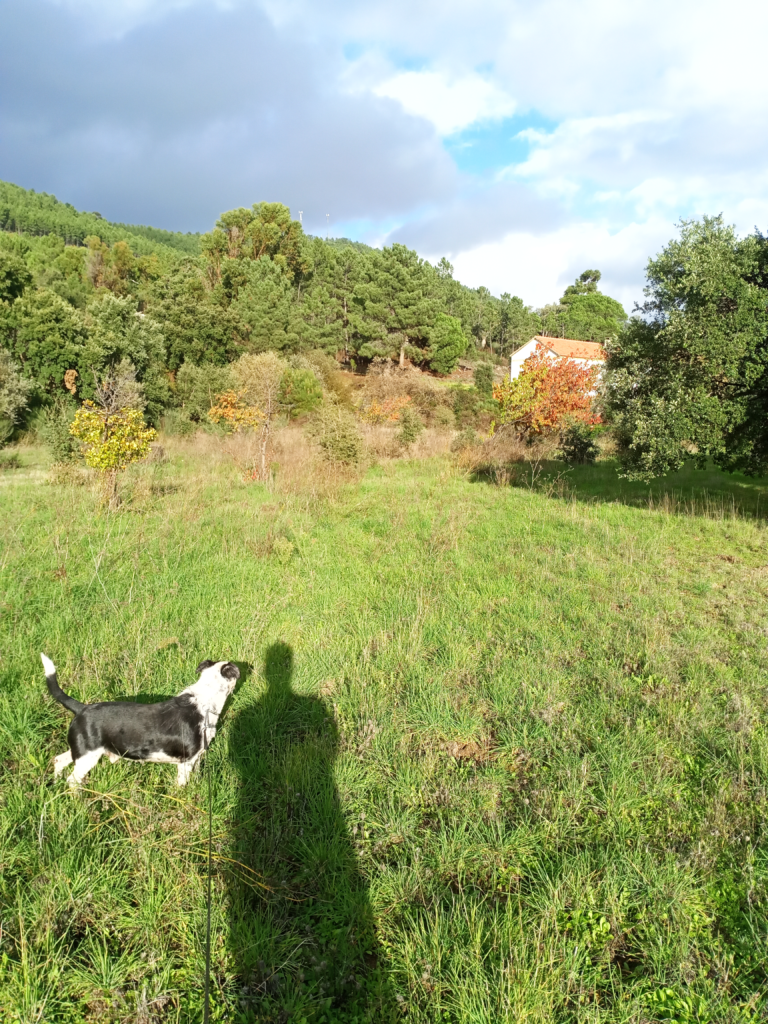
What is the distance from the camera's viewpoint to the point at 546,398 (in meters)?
17.3

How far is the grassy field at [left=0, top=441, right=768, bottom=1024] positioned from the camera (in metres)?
1.82

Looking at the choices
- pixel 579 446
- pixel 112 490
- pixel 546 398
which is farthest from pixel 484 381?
pixel 112 490

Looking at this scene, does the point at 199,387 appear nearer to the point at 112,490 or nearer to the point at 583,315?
the point at 112,490

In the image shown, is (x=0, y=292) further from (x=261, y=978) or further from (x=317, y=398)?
(x=261, y=978)

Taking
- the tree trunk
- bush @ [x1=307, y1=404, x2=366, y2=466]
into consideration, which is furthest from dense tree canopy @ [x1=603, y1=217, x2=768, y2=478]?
the tree trunk

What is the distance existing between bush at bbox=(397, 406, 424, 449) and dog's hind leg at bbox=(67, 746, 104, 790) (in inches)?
546

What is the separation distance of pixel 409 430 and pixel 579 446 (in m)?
5.42

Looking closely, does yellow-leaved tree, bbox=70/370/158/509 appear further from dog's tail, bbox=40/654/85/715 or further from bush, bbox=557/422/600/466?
bush, bbox=557/422/600/466

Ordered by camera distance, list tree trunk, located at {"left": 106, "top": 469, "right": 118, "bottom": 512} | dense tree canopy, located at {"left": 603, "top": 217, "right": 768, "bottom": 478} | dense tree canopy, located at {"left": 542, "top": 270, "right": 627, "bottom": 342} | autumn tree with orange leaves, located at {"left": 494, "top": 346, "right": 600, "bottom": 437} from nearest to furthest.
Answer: dense tree canopy, located at {"left": 603, "top": 217, "right": 768, "bottom": 478}, tree trunk, located at {"left": 106, "top": 469, "right": 118, "bottom": 512}, autumn tree with orange leaves, located at {"left": 494, "top": 346, "right": 600, "bottom": 437}, dense tree canopy, located at {"left": 542, "top": 270, "right": 627, "bottom": 342}

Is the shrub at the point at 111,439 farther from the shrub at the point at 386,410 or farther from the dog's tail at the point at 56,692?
the shrub at the point at 386,410

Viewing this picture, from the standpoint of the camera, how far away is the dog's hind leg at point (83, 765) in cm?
247

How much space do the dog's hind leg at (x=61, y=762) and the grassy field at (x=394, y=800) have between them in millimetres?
53

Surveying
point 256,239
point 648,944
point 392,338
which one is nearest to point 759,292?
point 648,944

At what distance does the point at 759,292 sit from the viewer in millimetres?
6809
